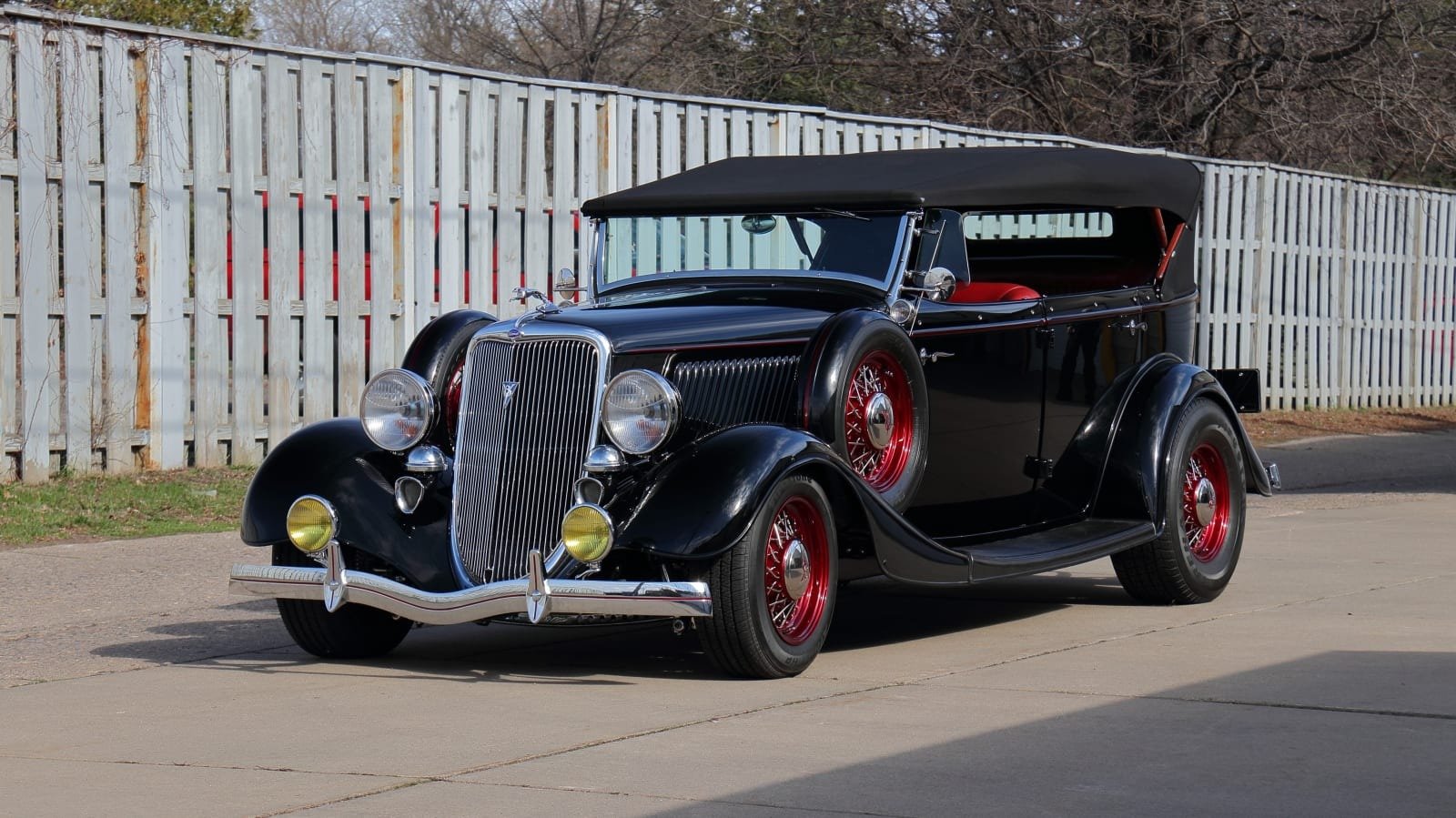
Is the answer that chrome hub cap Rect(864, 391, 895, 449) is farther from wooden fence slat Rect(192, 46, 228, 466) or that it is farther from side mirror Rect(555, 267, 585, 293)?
wooden fence slat Rect(192, 46, 228, 466)

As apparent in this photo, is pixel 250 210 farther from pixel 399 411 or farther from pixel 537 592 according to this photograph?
pixel 537 592

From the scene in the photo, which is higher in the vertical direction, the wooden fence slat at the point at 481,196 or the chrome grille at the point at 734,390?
the wooden fence slat at the point at 481,196

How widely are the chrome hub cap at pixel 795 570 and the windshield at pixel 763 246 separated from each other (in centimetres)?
134

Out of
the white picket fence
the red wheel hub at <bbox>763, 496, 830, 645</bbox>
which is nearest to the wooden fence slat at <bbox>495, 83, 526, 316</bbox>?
the white picket fence

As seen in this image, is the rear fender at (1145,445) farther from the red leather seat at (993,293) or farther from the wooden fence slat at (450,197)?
the wooden fence slat at (450,197)

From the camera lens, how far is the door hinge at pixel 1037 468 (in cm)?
787

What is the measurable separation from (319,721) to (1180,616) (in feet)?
12.6

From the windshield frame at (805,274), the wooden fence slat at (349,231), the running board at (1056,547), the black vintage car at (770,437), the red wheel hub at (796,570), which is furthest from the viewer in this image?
the wooden fence slat at (349,231)

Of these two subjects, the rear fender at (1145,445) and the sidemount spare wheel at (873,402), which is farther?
the rear fender at (1145,445)

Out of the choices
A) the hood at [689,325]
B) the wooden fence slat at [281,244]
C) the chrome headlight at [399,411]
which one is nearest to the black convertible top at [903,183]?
the hood at [689,325]

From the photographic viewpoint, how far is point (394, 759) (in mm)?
5051

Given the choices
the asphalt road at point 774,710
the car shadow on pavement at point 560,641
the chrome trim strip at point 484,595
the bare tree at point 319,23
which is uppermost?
the bare tree at point 319,23

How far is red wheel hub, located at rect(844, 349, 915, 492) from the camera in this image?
6.77m

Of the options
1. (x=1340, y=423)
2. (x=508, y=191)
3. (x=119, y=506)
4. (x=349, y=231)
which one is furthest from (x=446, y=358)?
(x=1340, y=423)
